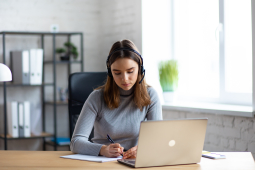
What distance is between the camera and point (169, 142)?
1.35m

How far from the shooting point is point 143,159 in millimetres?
1347

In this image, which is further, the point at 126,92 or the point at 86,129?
the point at 126,92

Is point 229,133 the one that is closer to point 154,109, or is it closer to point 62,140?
point 154,109

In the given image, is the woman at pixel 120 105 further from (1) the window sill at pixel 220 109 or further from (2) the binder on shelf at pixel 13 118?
(2) the binder on shelf at pixel 13 118

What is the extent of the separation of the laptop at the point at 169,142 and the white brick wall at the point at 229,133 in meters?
0.91

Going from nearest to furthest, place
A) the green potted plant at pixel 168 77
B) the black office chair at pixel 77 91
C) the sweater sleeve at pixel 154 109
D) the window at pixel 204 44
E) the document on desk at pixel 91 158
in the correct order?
the document on desk at pixel 91 158
the sweater sleeve at pixel 154 109
the black office chair at pixel 77 91
the window at pixel 204 44
the green potted plant at pixel 168 77

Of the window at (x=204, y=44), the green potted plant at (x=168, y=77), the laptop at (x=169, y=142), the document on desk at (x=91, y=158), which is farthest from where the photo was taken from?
the green potted plant at (x=168, y=77)

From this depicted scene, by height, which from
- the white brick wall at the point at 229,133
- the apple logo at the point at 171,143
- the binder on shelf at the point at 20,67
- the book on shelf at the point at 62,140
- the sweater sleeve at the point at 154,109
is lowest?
the book on shelf at the point at 62,140

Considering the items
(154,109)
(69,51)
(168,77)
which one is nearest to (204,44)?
(168,77)

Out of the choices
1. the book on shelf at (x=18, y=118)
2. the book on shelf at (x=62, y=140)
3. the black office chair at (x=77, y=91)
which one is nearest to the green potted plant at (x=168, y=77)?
the black office chair at (x=77, y=91)

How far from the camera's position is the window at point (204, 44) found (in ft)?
8.67

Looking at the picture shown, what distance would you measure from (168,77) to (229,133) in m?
0.80

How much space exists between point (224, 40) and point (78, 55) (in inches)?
69.6

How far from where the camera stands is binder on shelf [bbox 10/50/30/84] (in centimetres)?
337
